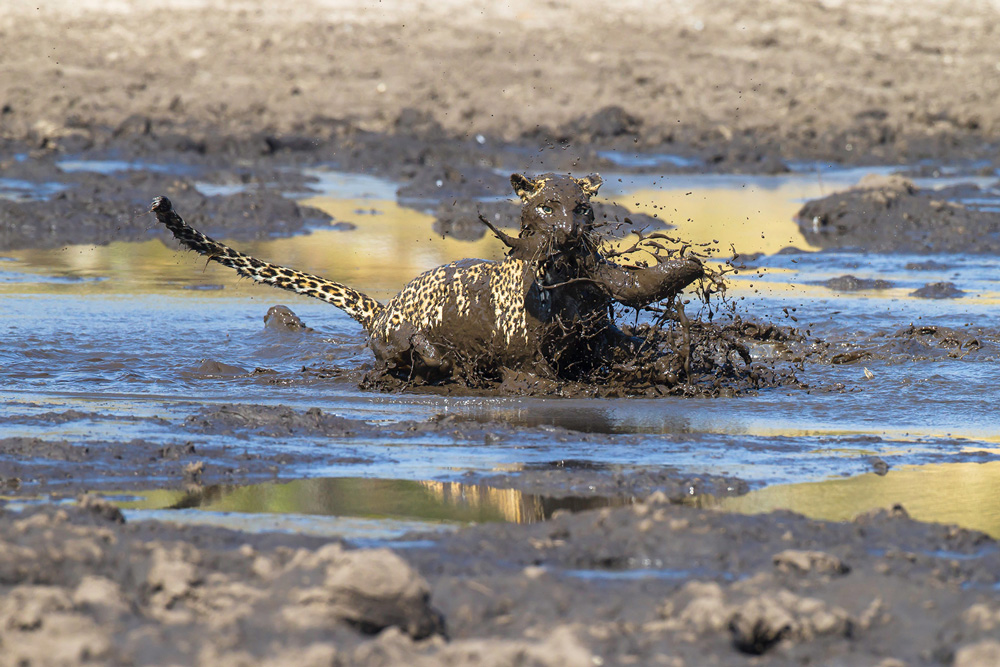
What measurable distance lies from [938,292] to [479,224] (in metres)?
5.83

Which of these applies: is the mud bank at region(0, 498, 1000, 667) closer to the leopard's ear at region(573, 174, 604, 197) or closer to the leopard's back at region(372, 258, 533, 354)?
the leopard's ear at region(573, 174, 604, 197)

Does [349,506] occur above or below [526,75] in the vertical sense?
below

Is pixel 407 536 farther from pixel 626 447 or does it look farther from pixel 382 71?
pixel 382 71

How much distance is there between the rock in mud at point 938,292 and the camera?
1140cm

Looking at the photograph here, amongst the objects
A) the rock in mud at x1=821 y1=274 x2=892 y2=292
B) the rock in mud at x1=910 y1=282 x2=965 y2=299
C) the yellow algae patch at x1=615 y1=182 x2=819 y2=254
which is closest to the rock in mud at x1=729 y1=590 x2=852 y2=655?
the rock in mud at x1=910 y1=282 x2=965 y2=299

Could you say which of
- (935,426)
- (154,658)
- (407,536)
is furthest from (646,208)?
(154,658)

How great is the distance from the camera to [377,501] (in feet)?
17.6

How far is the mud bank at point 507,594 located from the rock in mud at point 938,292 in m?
6.93

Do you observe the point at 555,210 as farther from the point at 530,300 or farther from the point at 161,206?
the point at 161,206

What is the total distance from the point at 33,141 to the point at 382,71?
6.98 m

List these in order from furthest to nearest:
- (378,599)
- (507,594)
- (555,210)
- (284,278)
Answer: (284,278), (555,210), (507,594), (378,599)

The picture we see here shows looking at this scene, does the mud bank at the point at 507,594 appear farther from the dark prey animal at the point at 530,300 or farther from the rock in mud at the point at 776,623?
the dark prey animal at the point at 530,300

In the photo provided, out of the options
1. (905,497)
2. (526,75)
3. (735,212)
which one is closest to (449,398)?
(905,497)

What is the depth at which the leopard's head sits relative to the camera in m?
7.37
